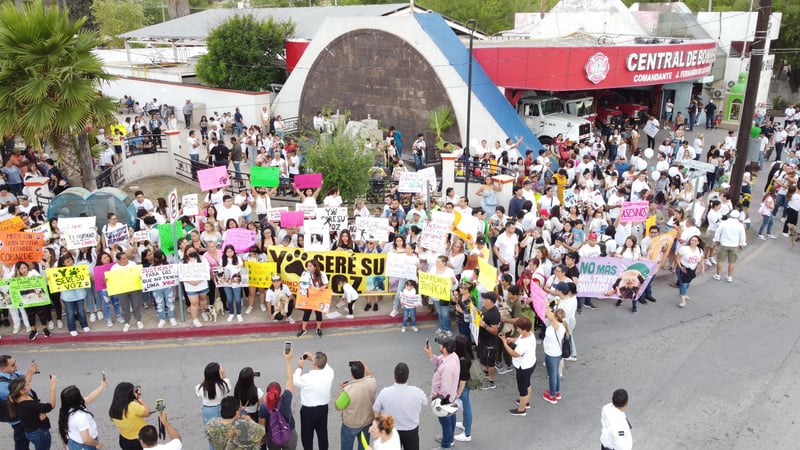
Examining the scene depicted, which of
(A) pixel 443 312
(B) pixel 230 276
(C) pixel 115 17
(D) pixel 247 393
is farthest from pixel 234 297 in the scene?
→ (C) pixel 115 17

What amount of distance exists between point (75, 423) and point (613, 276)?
29.4 feet

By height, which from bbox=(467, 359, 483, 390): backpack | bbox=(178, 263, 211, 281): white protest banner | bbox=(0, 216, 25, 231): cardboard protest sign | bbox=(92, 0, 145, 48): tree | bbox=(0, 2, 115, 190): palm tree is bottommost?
bbox=(467, 359, 483, 390): backpack

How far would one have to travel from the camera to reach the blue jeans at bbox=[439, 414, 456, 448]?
25.7 ft

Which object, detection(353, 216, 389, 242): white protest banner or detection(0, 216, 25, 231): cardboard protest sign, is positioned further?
detection(353, 216, 389, 242): white protest banner

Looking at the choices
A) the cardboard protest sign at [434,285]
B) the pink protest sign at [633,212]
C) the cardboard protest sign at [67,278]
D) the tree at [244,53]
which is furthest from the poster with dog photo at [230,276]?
the tree at [244,53]

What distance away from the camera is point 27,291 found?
10609mm

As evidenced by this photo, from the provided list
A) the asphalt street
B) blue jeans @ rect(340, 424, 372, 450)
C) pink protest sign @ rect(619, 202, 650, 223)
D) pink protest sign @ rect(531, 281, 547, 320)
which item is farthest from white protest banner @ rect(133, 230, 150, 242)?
pink protest sign @ rect(619, 202, 650, 223)

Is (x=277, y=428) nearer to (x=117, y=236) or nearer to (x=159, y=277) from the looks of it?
(x=159, y=277)

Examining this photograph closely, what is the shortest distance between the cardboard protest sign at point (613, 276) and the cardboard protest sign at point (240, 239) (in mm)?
6239

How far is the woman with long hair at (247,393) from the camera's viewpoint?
6.77 metres

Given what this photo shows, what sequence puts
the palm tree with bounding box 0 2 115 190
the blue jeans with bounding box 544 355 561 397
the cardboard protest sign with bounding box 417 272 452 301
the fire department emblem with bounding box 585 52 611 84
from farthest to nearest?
the fire department emblem with bounding box 585 52 611 84 → the palm tree with bounding box 0 2 115 190 → the cardboard protest sign with bounding box 417 272 452 301 → the blue jeans with bounding box 544 355 561 397

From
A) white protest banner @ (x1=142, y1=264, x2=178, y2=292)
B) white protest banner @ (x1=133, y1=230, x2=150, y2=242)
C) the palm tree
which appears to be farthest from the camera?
the palm tree

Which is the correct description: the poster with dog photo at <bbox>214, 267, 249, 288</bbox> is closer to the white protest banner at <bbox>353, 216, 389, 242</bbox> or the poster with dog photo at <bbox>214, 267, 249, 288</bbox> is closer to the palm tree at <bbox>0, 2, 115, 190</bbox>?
the white protest banner at <bbox>353, 216, 389, 242</bbox>

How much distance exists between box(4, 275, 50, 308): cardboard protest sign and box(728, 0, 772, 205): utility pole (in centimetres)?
1646
